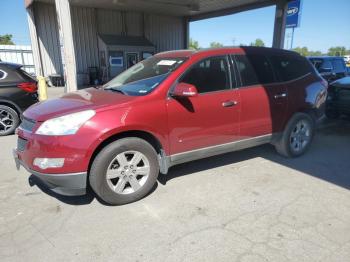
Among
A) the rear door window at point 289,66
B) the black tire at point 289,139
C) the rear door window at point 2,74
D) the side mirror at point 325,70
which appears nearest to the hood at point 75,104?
the rear door window at point 289,66

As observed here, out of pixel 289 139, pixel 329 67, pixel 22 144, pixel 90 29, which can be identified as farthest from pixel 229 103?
pixel 90 29

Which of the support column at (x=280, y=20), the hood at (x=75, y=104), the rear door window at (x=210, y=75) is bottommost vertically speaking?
the hood at (x=75, y=104)

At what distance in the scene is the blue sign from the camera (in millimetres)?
14555

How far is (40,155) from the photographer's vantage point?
304cm

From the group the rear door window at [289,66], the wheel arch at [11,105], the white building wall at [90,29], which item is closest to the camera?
the rear door window at [289,66]

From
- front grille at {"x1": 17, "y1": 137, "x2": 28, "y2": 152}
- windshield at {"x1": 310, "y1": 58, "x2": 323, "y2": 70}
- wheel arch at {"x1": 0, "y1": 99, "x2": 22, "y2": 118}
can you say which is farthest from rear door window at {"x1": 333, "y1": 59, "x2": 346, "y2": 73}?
front grille at {"x1": 17, "y1": 137, "x2": 28, "y2": 152}

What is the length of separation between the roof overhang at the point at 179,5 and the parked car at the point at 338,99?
8479 millimetres

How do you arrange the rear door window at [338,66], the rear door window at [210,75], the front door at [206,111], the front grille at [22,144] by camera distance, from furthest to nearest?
1. the rear door window at [338,66]
2. the rear door window at [210,75]
3. the front door at [206,111]
4. the front grille at [22,144]

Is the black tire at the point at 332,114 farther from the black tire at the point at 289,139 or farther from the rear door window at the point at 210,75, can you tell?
the rear door window at the point at 210,75

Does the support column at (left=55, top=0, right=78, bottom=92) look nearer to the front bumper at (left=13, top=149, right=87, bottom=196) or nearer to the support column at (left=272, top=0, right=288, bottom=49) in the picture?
the front bumper at (left=13, top=149, right=87, bottom=196)

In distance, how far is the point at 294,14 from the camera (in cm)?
1466

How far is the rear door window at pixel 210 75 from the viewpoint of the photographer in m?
3.76

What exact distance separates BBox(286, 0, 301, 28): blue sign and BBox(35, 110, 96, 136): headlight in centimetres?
1444

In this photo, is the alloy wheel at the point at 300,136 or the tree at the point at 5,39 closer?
the alloy wheel at the point at 300,136
